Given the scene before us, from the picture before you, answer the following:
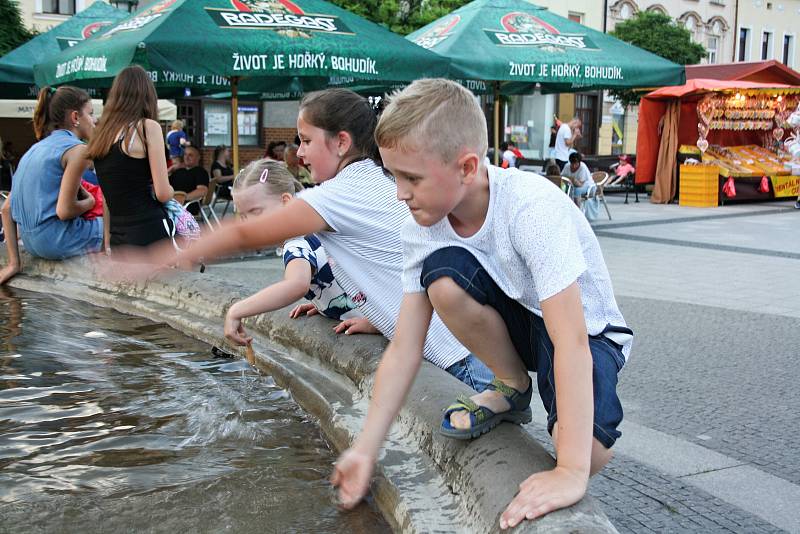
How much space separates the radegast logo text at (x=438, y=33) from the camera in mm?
11109

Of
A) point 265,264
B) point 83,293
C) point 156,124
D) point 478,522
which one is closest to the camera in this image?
point 478,522

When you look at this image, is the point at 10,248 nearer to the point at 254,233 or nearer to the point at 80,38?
the point at 254,233

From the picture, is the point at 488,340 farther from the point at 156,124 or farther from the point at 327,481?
the point at 156,124

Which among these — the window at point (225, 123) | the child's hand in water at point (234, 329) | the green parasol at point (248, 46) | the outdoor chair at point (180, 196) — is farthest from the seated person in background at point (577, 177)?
the window at point (225, 123)

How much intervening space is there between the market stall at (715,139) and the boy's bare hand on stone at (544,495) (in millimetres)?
16616

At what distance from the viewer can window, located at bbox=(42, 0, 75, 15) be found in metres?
23.8

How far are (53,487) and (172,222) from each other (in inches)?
105

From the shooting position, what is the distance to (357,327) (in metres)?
3.41

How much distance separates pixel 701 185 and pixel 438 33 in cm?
819

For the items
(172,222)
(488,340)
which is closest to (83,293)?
(172,222)

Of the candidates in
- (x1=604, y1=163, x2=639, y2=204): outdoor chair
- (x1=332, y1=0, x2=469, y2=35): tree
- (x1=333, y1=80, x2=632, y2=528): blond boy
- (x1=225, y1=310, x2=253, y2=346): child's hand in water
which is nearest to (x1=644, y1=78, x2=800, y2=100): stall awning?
(x1=604, y1=163, x2=639, y2=204): outdoor chair

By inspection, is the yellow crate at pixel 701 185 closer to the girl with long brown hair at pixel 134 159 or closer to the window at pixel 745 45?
the girl with long brown hair at pixel 134 159

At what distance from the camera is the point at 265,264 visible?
29.9 feet

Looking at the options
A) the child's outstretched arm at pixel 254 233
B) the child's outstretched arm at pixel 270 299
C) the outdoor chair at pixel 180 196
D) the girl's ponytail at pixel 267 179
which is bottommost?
the outdoor chair at pixel 180 196
